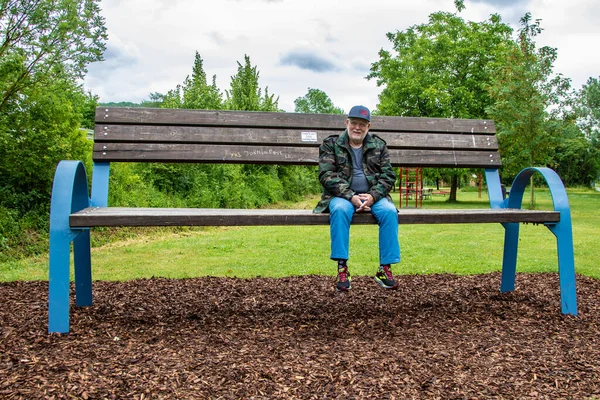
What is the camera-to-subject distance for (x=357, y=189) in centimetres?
413

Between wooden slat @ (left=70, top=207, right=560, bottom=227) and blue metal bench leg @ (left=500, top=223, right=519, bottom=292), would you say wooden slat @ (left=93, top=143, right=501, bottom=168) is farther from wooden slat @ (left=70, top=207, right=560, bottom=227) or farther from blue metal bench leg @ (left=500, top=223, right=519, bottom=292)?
wooden slat @ (left=70, top=207, right=560, bottom=227)

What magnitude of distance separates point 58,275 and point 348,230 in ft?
5.85

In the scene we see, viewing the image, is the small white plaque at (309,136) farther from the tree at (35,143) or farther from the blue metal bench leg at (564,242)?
the tree at (35,143)

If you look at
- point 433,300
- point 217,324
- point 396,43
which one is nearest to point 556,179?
point 433,300

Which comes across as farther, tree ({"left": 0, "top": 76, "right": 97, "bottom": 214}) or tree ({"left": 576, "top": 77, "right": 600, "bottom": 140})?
tree ({"left": 576, "top": 77, "right": 600, "bottom": 140})

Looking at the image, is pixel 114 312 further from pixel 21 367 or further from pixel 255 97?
pixel 255 97

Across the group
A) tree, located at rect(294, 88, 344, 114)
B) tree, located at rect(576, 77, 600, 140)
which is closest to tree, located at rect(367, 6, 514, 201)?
tree, located at rect(576, 77, 600, 140)

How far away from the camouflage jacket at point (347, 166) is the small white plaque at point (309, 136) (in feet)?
1.41

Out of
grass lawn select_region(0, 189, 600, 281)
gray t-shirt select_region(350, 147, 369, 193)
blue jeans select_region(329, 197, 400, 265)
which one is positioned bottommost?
grass lawn select_region(0, 189, 600, 281)

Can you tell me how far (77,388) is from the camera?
2.57 metres

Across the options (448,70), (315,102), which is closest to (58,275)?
(448,70)

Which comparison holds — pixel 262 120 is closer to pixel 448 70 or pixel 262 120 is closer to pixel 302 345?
pixel 302 345

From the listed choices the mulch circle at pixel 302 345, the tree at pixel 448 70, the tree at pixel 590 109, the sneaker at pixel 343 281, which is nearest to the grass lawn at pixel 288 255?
the mulch circle at pixel 302 345

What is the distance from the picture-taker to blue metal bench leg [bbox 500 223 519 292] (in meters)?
4.42
